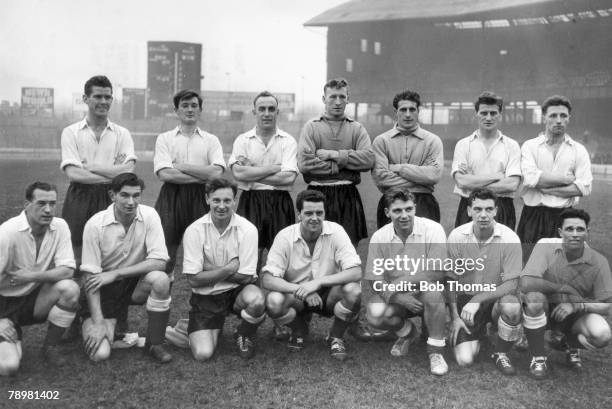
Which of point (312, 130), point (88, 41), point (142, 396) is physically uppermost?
point (88, 41)

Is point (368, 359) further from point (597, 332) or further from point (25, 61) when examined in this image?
point (25, 61)

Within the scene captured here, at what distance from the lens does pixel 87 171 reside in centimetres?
448

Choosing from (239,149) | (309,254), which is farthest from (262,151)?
(309,254)

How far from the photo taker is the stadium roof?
24.6 m

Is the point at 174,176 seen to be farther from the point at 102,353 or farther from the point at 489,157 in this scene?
the point at 489,157

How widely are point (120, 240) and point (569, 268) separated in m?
3.03

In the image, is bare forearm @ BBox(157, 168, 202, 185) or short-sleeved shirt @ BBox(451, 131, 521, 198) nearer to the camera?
short-sleeved shirt @ BBox(451, 131, 521, 198)

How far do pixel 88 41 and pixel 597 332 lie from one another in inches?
645

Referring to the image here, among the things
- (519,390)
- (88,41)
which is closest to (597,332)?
(519,390)

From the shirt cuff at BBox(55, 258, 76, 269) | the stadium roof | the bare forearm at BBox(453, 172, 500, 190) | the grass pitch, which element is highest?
the stadium roof

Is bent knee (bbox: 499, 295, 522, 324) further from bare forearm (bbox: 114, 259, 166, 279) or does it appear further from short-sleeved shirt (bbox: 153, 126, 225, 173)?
short-sleeved shirt (bbox: 153, 126, 225, 173)

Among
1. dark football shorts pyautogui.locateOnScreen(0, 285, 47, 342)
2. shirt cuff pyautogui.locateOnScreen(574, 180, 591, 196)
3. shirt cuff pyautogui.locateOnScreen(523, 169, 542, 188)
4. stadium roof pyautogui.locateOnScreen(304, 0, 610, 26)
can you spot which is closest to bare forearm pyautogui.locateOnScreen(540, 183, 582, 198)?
Answer: shirt cuff pyautogui.locateOnScreen(574, 180, 591, 196)

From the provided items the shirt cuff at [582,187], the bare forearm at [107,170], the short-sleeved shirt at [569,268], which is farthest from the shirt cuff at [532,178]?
the bare forearm at [107,170]

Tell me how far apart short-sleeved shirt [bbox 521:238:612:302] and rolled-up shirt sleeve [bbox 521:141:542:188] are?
2.73ft
